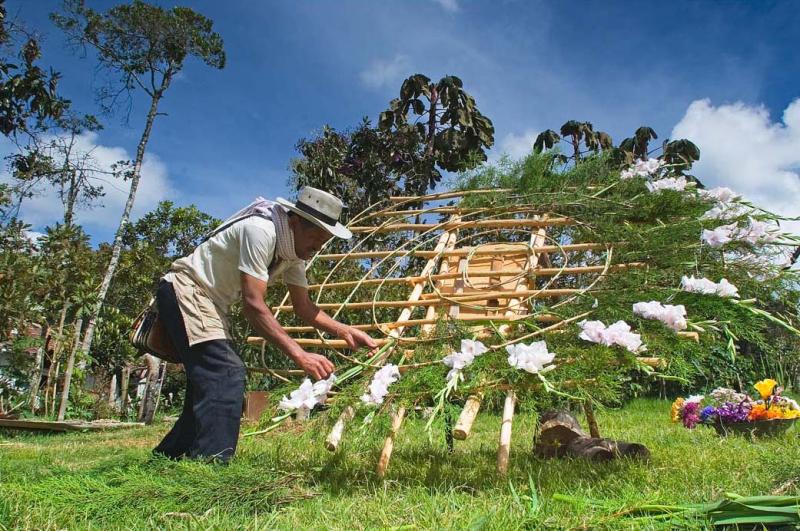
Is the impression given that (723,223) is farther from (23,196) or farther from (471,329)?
(23,196)

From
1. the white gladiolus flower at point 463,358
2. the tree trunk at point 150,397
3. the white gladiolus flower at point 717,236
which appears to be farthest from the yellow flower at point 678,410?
the tree trunk at point 150,397

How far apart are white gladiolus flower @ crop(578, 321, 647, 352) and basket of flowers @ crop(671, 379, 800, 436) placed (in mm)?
1710

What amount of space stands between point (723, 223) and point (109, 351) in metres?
10.7

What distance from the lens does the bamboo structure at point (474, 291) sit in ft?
7.57

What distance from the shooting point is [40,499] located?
6.34 ft

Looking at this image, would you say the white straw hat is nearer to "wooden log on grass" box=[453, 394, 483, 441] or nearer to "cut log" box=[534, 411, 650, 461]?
"wooden log on grass" box=[453, 394, 483, 441]

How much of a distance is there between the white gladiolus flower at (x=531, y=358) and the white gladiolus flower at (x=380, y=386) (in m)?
0.46

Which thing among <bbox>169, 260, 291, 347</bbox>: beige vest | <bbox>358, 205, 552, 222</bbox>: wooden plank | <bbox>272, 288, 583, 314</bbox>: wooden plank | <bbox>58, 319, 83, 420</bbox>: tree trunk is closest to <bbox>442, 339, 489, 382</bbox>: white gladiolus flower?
<bbox>272, 288, 583, 314</bbox>: wooden plank

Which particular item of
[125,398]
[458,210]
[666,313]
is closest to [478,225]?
[458,210]

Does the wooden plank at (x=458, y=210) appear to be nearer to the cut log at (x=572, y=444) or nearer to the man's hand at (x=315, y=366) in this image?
the cut log at (x=572, y=444)

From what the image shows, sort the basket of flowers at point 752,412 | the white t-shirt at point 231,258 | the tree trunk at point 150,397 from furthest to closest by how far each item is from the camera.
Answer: the tree trunk at point 150,397 < the basket of flowers at point 752,412 < the white t-shirt at point 231,258

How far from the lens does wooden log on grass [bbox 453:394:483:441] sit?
82.0 inches

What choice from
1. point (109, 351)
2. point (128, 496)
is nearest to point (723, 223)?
point (128, 496)

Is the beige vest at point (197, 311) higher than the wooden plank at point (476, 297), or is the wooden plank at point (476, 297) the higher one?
the wooden plank at point (476, 297)
